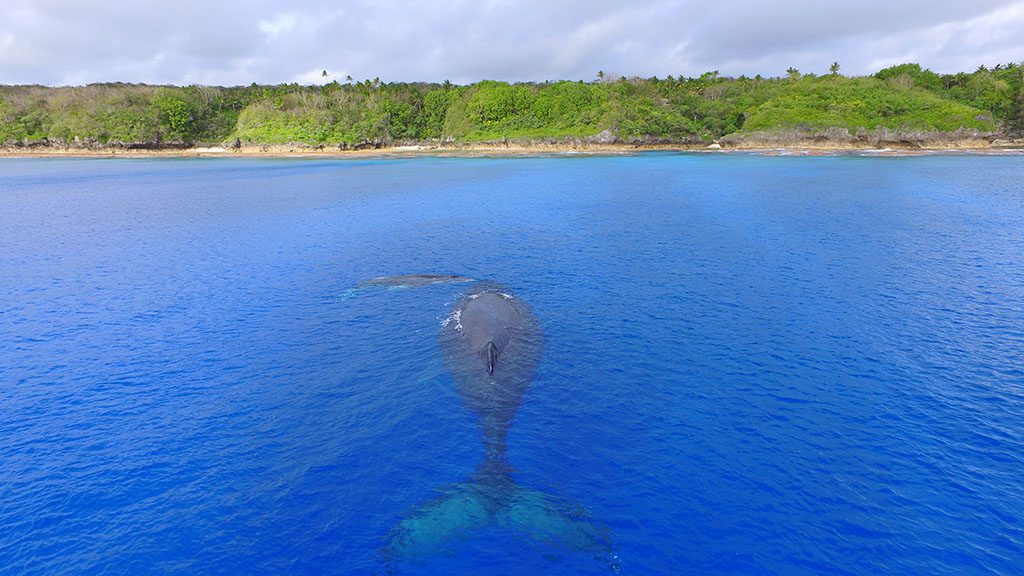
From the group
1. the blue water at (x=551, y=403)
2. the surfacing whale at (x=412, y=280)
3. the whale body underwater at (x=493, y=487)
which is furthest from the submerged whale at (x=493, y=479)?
the surfacing whale at (x=412, y=280)

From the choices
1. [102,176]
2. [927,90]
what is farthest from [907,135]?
[102,176]

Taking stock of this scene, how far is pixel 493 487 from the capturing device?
63.8 ft

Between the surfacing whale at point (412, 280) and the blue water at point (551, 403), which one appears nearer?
the blue water at point (551, 403)

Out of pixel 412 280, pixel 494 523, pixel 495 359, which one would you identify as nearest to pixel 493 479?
pixel 494 523

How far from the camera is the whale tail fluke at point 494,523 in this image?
1688 centimetres

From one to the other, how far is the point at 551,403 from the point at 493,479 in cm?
596

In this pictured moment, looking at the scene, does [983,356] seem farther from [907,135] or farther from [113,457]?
[907,135]

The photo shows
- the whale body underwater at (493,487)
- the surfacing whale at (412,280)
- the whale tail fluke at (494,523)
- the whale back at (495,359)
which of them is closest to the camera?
the whale tail fluke at (494,523)

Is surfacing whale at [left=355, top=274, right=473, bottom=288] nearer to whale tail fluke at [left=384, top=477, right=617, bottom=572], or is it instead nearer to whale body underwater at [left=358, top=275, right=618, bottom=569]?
whale body underwater at [left=358, top=275, right=618, bottom=569]

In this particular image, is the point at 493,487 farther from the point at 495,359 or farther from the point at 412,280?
the point at 412,280

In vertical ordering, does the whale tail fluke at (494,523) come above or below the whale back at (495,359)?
below

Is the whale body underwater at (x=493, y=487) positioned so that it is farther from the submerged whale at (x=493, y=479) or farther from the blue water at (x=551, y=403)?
the blue water at (x=551, y=403)

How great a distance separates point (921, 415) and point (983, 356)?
8.89 metres

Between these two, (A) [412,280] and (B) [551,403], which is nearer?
(B) [551,403]
